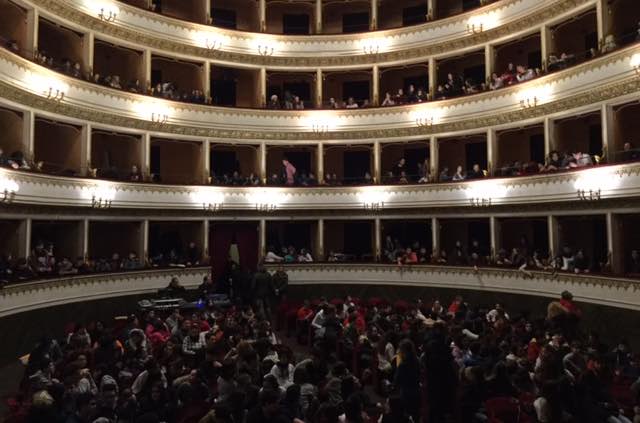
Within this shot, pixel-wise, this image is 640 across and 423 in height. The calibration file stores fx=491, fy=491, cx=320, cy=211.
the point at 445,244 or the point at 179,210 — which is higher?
the point at 179,210

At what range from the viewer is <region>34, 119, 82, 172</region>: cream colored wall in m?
20.9

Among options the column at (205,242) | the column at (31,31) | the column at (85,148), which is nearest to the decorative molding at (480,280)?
the column at (205,242)

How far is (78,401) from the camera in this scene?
7.57 meters

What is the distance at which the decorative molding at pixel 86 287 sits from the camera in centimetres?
1529

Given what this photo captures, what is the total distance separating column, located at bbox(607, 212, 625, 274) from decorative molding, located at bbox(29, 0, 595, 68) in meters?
8.75

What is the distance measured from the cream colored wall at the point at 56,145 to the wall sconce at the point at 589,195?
66.4 ft

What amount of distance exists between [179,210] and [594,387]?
19.0m

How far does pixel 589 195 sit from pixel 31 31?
842 inches

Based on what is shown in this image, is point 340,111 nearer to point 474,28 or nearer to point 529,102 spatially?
point 474,28

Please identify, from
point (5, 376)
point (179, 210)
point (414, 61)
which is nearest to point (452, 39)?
point (414, 61)

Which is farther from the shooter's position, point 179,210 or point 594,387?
point 179,210

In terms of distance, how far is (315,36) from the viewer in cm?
2708

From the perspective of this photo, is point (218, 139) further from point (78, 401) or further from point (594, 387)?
point (594, 387)

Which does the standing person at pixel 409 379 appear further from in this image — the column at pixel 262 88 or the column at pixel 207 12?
the column at pixel 207 12
